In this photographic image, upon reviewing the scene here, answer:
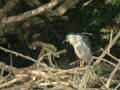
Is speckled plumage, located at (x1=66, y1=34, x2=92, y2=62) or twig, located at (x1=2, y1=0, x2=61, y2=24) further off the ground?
twig, located at (x1=2, y1=0, x2=61, y2=24)

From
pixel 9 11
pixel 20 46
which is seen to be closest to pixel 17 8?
→ pixel 9 11

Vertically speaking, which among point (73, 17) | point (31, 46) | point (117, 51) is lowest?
point (117, 51)

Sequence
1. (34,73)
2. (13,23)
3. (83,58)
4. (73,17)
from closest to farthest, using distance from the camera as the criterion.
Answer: (34,73) → (83,58) → (13,23) → (73,17)

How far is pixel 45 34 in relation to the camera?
5.60 metres

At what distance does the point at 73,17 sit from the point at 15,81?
2690 mm

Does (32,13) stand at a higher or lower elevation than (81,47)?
higher

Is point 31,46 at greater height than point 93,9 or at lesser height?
lesser

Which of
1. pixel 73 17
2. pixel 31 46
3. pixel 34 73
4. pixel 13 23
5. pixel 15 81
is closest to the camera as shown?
pixel 34 73

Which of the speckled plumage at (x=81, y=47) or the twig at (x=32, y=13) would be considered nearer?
the speckled plumage at (x=81, y=47)

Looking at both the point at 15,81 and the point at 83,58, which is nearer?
the point at 15,81

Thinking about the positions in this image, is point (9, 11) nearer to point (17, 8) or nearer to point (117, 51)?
point (17, 8)

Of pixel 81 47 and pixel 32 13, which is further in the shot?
pixel 32 13

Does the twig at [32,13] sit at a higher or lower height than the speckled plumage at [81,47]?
higher

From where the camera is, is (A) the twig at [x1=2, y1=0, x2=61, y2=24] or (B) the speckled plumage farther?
(A) the twig at [x1=2, y1=0, x2=61, y2=24]
